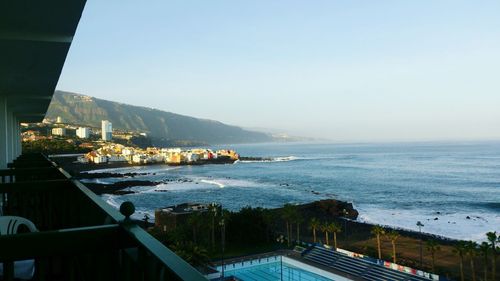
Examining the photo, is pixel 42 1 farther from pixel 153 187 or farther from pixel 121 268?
pixel 153 187

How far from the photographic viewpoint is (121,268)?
1.62 m

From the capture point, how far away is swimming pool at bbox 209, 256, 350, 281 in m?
27.4

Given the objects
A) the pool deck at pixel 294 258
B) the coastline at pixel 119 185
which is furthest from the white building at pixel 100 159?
the pool deck at pixel 294 258

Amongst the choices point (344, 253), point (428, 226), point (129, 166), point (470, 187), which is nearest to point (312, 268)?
point (344, 253)

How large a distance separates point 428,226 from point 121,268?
170 ft

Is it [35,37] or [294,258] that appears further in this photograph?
[294,258]

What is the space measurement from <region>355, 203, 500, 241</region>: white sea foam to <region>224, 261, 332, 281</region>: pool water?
22.0 meters

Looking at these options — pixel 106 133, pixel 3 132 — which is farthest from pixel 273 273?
pixel 106 133

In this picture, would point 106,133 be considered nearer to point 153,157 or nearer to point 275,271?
point 153,157

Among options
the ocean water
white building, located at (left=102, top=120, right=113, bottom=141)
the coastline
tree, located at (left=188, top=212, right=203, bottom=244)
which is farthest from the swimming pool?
white building, located at (left=102, top=120, right=113, bottom=141)

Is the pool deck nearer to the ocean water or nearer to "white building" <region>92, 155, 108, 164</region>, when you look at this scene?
the ocean water

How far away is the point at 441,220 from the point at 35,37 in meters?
54.6

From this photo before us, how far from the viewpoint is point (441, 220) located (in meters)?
51.0

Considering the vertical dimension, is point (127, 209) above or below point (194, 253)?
above
